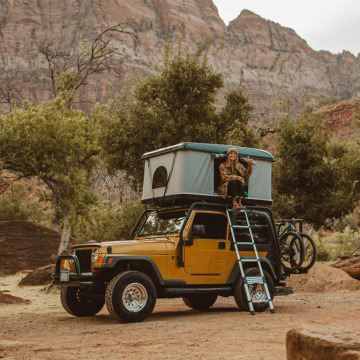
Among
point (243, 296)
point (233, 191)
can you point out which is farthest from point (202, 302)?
point (233, 191)

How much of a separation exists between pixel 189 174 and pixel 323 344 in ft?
22.4

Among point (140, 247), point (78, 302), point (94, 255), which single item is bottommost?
point (78, 302)

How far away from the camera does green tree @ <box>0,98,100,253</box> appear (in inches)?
835

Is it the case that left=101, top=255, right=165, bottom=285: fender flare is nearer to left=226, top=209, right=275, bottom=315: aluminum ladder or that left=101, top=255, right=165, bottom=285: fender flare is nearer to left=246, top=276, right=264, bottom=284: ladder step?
left=226, top=209, right=275, bottom=315: aluminum ladder

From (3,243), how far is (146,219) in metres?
16.1

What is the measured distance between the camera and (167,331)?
8.32m

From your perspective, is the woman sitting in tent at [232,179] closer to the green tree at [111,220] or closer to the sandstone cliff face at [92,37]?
the green tree at [111,220]

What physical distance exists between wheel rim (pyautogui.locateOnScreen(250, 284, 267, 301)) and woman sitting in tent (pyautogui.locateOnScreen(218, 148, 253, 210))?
5.37 feet

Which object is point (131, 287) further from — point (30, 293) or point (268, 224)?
point (30, 293)

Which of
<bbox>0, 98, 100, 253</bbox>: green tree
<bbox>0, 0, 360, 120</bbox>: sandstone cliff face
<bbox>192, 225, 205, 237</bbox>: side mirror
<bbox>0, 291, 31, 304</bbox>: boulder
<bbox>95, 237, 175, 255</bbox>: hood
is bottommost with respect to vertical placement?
<bbox>0, 291, 31, 304</bbox>: boulder

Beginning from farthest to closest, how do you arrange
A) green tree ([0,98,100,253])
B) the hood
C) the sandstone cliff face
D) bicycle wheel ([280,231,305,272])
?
1. the sandstone cliff face
2. green tree ([0,98,100,253])
3. bicycle wheel ([280,231,305,272])
4. the hood

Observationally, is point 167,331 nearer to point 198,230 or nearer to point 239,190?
point 198,230

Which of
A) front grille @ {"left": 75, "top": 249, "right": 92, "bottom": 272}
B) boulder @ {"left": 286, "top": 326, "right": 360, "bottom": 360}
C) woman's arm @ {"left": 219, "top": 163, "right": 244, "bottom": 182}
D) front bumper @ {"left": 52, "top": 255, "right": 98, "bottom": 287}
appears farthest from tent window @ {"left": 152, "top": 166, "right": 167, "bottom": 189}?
boulder @ {"left": 286, "top": 326, "right": 360, "bottom": 360}

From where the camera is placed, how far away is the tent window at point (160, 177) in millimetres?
11320
